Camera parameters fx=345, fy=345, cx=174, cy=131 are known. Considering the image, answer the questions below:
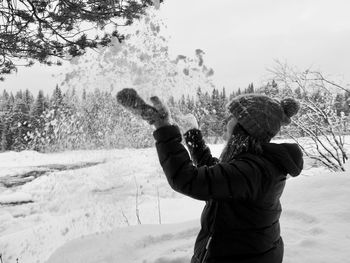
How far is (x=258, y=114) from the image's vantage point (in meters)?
1.50

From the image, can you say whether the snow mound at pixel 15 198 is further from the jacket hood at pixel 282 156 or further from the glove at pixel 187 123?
the jacket hood at pixel 282 156

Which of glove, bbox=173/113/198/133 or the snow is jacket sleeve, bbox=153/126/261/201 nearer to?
glove, bbox=173/113/198/133

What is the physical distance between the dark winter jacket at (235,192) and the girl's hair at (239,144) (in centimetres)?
4

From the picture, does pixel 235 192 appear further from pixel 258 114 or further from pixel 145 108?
pixel 145 108

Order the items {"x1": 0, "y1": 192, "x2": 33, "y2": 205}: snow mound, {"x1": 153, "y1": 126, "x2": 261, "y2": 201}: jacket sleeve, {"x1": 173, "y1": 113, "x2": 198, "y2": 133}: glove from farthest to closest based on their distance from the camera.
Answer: {"x1": 0, "y1": 192, "x2": 33, "y2": 205}: snow mound < {"x1": 173, "y1": 113, "x2": 198, "y2": 133}: glove < {"x1": 153, "y1": 126, "x2": 261, "y2": 201}: jacket sleeve

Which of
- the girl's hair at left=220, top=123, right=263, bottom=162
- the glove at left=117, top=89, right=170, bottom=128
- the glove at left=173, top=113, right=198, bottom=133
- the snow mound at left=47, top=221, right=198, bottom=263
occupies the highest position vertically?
the glove at left=117, top=89, right=170, bottom=128

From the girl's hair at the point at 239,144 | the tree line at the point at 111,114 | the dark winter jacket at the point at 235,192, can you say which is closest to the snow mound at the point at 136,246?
the tree line at the point at 111,114

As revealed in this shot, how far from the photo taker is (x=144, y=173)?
14273 mm

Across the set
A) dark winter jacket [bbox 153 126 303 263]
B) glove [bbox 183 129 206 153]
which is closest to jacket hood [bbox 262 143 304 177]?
dark winter jacket [bbox 153 126 303 263]

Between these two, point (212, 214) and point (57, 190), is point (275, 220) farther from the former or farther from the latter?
point (57, 190)

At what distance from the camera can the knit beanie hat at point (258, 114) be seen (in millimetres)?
1494

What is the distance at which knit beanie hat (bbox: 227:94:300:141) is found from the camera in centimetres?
149

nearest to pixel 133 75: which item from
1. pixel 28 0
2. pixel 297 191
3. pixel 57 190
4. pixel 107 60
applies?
pixel 107 60

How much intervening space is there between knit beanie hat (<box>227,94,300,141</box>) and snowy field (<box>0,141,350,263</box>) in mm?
2293
